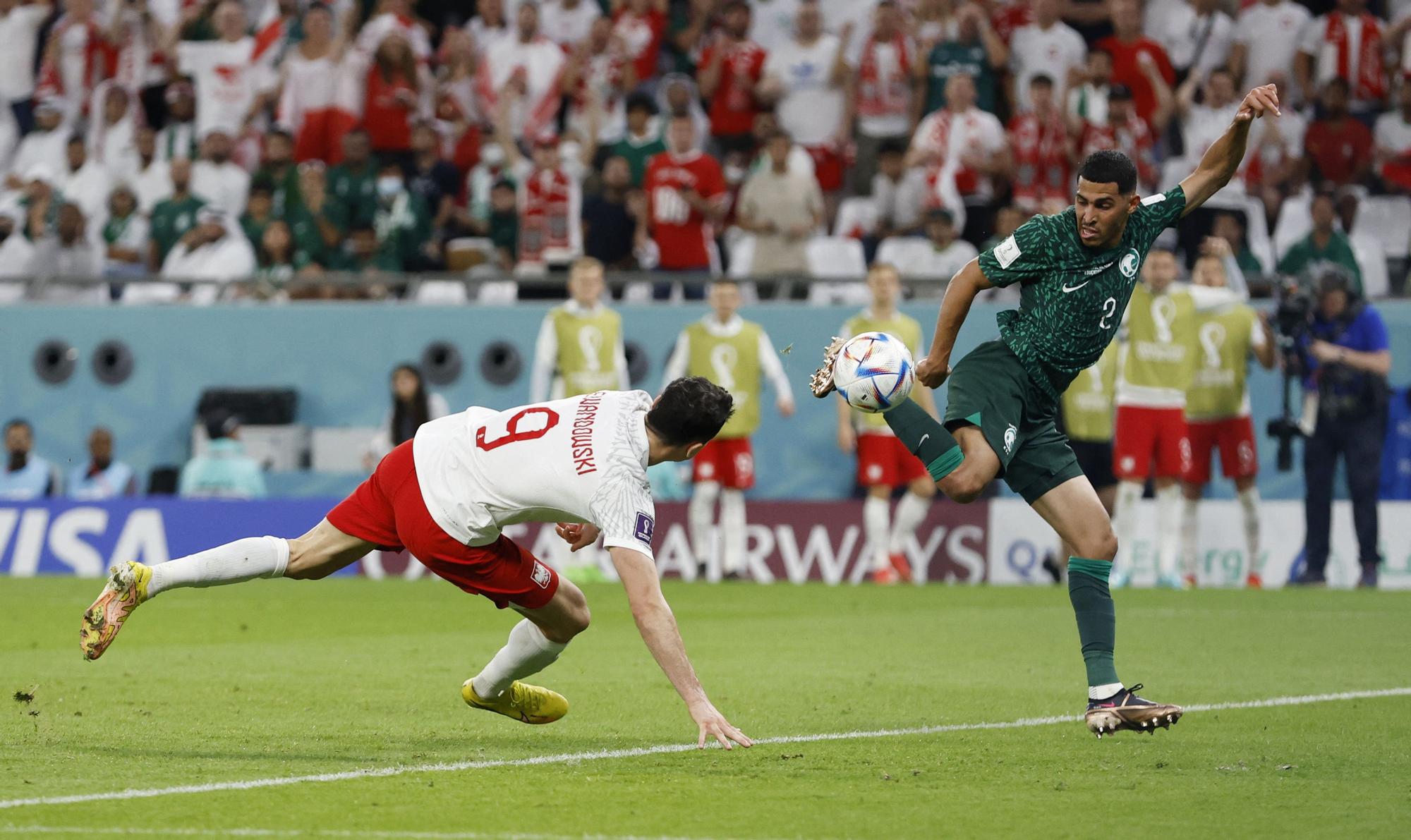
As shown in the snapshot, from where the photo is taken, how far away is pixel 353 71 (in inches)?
776

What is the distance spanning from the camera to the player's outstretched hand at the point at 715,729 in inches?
234

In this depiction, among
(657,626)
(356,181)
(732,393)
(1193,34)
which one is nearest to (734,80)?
(356,181)

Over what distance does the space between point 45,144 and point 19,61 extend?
1.28 m

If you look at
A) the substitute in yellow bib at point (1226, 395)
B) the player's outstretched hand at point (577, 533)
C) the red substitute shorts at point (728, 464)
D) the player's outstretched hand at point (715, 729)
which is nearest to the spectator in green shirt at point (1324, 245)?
the substitute in yellow bib at point (1226, 395)

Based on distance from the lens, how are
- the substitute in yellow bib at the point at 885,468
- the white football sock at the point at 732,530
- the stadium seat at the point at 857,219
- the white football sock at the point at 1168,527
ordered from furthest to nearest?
the stadium seat at the point at 857,219, the white football sock at the point at 732,530, the substitute in yellow bib at the point at 885,468, the white football sock at the point at 1168,527

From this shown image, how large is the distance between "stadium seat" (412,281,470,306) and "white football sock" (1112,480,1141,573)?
6.38m

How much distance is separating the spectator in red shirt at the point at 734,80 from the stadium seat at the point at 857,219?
4.18ft

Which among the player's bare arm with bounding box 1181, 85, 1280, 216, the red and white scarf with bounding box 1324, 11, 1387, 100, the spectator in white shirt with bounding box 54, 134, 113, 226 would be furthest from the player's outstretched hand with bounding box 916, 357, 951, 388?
the spectator in white shirt with bounding box 54, 134, 113, 226

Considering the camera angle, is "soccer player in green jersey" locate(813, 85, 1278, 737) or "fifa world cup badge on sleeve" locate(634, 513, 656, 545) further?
"soccer player in green jersey" locate(813, 85, 1278, 737)

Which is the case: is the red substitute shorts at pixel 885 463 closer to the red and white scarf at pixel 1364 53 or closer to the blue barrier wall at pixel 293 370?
the blue barrier wall at pixel 293 370

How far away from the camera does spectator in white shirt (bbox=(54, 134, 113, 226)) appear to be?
20.0 metres

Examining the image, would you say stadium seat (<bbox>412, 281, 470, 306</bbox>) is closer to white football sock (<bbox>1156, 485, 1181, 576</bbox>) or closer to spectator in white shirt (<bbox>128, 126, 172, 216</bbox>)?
spectator in white shirt (<bbox>128, 126, 172, 216</bbox>)

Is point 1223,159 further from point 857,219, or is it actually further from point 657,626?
point 857,219

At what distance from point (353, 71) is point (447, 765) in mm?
14401
